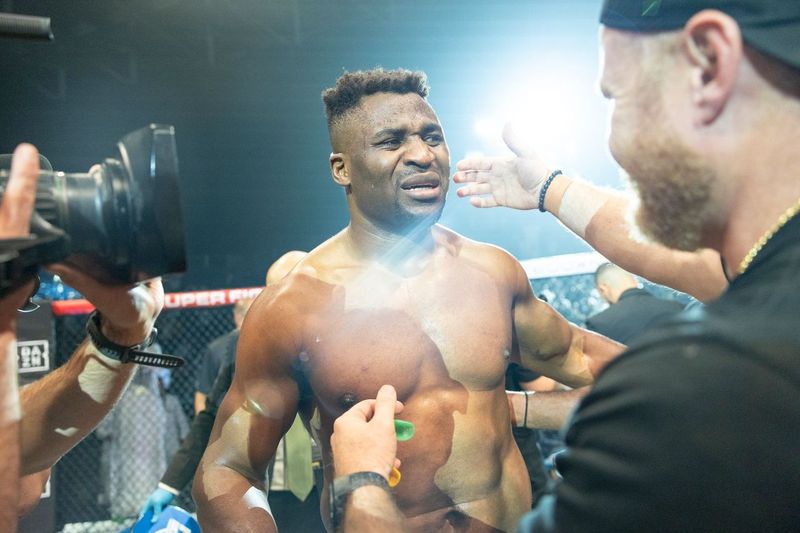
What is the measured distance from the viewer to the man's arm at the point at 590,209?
1750 mm

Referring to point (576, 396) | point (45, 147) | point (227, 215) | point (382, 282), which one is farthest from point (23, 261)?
point (227, 215)

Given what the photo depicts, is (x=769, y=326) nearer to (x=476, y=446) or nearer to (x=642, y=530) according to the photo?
(x=642, y=530)

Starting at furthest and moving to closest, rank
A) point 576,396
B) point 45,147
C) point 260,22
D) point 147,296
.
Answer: point 45,147 → point 260,22 → point 576,396 → point 147,296

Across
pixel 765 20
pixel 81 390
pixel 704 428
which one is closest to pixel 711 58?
pixel 765 20

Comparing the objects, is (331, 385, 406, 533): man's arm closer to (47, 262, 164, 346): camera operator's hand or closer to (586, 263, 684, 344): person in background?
(47, 262, 164, 346): camera operator's hand

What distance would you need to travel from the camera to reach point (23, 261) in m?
1.14

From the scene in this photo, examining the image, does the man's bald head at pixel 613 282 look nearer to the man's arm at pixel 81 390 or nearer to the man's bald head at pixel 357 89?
the man's bald head at pixel 357 89

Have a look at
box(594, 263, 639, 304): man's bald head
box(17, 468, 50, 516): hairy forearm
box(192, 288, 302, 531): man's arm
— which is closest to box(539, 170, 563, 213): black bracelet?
box(192, 288, 302, 531): man's arm

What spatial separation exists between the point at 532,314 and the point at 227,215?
1039cm

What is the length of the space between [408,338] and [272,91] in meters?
8.11

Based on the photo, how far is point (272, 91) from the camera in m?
9.62

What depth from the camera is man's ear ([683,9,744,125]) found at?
0.91 m

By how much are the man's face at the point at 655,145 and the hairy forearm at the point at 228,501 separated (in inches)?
51.0

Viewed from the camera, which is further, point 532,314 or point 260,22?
point 260,22
